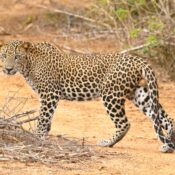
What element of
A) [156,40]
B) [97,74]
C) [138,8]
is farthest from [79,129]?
[138,8]

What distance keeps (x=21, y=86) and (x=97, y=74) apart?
14.6 ft

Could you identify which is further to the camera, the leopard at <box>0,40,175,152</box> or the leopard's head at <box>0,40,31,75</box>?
the leopard's head at <box>0,40,31,75</box>

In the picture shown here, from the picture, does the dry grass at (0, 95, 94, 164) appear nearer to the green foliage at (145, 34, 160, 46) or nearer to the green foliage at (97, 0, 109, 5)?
the green foliage at (145, 34, 160, 46)

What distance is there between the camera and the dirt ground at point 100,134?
995cm

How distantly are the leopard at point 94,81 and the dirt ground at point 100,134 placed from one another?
0.42 metres

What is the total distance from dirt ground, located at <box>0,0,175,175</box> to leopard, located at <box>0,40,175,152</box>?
42cm

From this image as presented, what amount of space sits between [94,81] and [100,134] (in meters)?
1.23

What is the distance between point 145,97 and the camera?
11750mm

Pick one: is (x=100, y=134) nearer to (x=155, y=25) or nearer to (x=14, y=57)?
(x=14, y=57)

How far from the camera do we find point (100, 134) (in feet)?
42.5

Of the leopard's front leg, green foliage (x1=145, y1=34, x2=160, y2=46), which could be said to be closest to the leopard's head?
the leopard's front leg

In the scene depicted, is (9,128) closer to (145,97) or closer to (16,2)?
(145,97)

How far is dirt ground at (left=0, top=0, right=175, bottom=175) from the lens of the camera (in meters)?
9.95

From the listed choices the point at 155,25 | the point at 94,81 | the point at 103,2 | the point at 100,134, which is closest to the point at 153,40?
the point at 155,25
